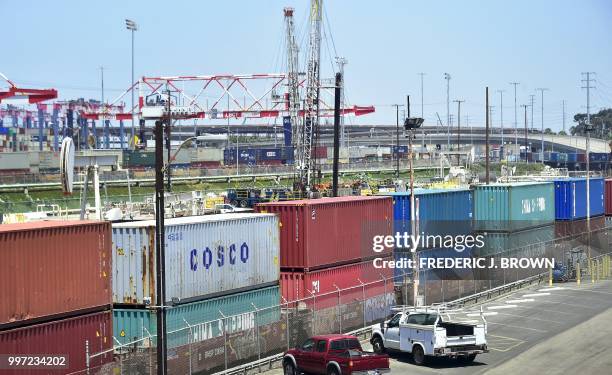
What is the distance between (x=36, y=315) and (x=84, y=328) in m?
1.60

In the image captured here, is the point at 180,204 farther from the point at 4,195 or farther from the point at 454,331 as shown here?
the point at 4,195

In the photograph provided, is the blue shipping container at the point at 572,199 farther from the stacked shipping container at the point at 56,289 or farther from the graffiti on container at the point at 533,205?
the stacked shipping container at the point at 56,289

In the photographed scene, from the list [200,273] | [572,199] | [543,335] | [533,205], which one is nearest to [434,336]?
[200,273]

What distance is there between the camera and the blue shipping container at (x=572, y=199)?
58344 mm

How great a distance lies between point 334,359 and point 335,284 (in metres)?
8.29

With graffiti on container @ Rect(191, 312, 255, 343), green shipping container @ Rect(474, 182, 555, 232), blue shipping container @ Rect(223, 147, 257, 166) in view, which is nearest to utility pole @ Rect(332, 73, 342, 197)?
green shipping container @ Rect(474, 182, 555, 232)

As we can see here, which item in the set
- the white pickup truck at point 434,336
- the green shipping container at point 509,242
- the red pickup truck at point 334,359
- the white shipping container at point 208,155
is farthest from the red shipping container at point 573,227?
the white shipping container at point 208,155

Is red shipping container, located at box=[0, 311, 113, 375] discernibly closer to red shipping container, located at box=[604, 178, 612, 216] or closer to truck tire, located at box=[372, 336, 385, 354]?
truck tire, located at box=[372, 336, 385, 354]

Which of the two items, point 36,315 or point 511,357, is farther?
point 511,357

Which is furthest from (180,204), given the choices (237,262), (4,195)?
(4,195)

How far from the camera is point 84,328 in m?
23.8

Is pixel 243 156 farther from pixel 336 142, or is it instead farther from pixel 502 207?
pixel 502 207

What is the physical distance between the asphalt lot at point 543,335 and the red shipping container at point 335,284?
2245mm

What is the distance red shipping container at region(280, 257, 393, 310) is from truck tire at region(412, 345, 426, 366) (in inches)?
142
